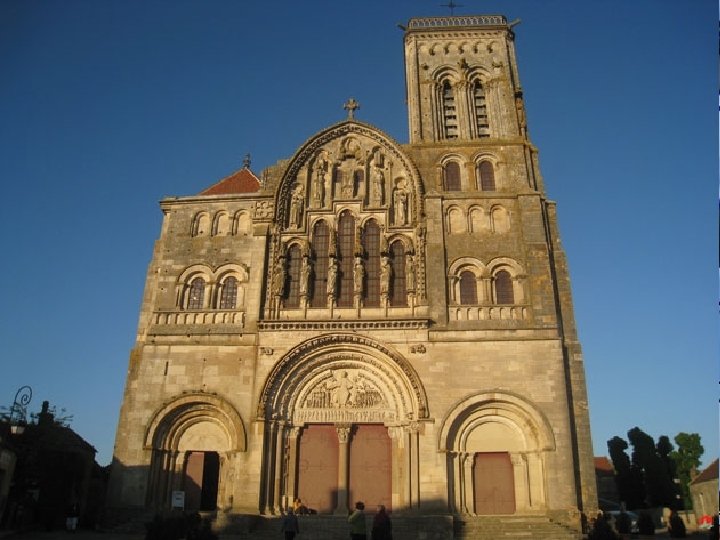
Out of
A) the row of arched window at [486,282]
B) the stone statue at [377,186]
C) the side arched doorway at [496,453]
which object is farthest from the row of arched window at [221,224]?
the side arched doorway at [496,453]

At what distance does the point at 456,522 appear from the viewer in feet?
64.0

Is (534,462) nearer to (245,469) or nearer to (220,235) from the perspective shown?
(245,469)

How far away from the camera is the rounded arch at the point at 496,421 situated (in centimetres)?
2091

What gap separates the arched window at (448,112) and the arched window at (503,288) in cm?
797

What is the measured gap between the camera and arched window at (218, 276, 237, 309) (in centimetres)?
2416

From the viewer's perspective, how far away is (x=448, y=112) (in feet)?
95.8

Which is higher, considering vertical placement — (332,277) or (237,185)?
(237,185)

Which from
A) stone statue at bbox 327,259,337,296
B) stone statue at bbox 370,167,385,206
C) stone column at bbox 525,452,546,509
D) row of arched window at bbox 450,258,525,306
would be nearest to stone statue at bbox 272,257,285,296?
stone statue at bbox 327,259,337,296

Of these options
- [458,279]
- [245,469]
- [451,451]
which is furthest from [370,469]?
[458,279]

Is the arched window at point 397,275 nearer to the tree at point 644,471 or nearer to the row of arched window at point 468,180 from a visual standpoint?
the row of arched window at point 468,180

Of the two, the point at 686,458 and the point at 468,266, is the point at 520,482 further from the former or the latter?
the point at 686,458

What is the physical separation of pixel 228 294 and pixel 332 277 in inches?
169

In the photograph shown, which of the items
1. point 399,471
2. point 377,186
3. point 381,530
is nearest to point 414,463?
point 399,471

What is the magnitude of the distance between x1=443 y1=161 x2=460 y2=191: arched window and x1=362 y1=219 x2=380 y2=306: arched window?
385 cm
